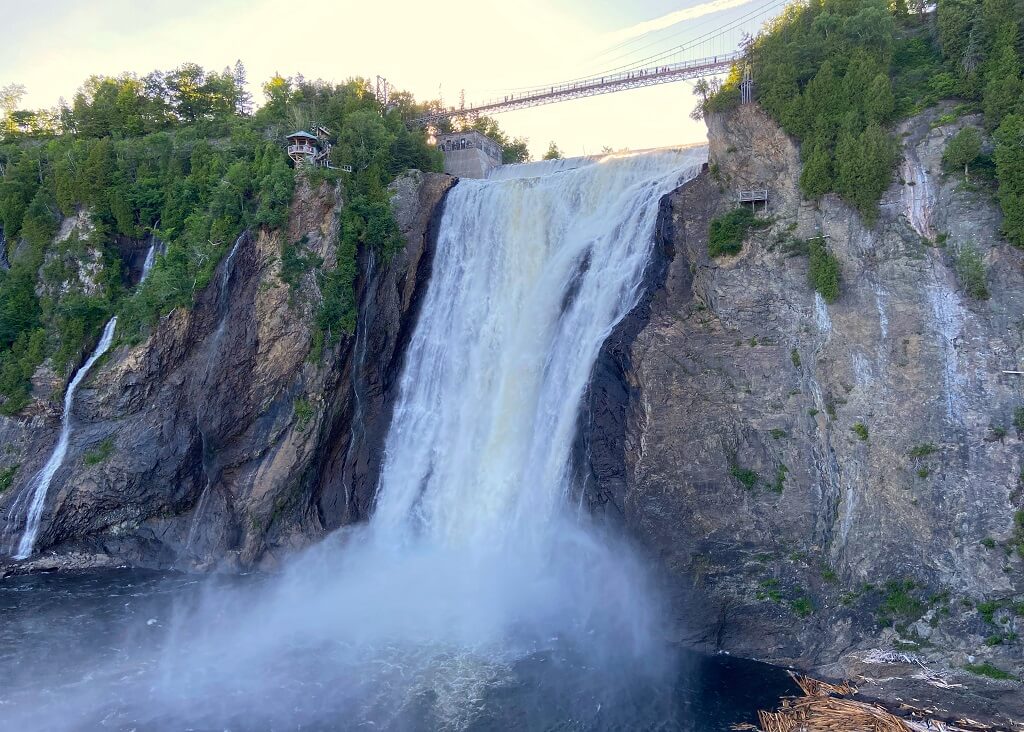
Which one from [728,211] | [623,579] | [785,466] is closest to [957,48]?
[728,211]

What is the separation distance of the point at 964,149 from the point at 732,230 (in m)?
6.87

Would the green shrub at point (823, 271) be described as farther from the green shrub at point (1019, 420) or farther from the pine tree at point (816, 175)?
the green shrub at point (1019, 420)

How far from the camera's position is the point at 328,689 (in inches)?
746

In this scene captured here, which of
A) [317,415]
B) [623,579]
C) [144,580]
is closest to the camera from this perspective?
[623,579]

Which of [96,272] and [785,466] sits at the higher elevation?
[96,272]

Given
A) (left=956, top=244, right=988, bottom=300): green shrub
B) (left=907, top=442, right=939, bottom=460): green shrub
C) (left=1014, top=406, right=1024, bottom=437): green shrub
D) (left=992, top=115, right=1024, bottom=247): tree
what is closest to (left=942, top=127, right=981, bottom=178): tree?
(left=992, top=115, right=1024, bottom=247): tree

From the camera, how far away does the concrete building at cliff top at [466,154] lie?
4244 cm

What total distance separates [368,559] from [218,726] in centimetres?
1032

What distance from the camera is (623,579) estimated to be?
23.2 meters

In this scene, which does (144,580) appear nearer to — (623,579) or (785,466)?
(623,579)

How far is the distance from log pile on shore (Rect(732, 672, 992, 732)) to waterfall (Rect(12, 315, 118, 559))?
89.9ft

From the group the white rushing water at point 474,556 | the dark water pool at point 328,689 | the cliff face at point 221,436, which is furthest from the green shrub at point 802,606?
the cliff face at point 221,436

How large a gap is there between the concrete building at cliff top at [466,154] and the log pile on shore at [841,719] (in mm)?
32478

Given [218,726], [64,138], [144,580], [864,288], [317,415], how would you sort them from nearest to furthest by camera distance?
[218,726]
[864,288]
[144,580]
[317,415]
[64,138]
